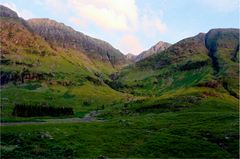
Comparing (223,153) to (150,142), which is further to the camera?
(150,142)

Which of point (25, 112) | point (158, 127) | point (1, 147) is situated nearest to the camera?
point (1, 147)

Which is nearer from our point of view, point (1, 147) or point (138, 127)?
point (1, 147)

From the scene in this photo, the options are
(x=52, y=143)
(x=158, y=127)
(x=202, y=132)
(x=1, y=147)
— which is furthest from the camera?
(x=158, y=127)

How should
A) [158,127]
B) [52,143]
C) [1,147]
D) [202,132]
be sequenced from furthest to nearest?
[158,127], [202,132], [52,143], [1,147]

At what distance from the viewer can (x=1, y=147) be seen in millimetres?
91000

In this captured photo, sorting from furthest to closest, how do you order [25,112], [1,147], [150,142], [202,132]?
[25,112] → [202,132] → [150,142] → [1,147]

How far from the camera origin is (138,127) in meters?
134

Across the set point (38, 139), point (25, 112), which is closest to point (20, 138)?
point (38, 139)

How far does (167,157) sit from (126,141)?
17.6 m

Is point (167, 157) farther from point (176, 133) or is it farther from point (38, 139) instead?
point (38, 139)

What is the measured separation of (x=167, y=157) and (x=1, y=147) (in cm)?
4243

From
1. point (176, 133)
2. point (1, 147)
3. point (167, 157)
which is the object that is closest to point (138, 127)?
point (176, 133)

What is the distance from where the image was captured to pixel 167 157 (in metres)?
93.5

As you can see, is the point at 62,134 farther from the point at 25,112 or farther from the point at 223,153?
the point at 25,112
